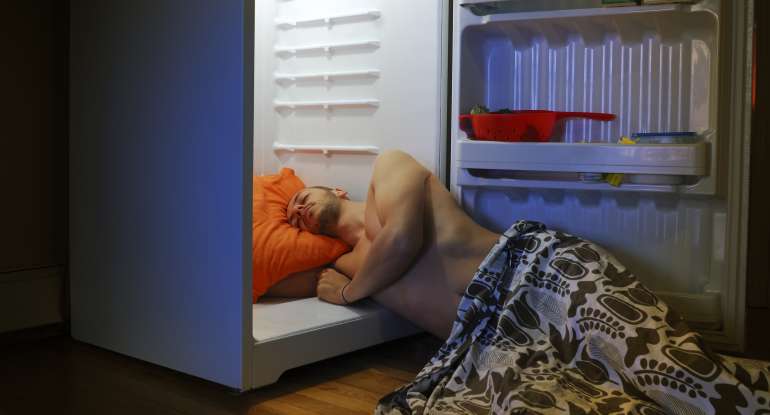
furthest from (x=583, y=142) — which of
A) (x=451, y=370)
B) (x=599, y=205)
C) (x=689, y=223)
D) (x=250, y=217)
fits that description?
(x=250, y=217)

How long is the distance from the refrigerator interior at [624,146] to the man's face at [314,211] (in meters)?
0.43

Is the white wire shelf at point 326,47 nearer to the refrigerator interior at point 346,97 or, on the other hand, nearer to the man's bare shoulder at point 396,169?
the refrigerator interior at point 346,97

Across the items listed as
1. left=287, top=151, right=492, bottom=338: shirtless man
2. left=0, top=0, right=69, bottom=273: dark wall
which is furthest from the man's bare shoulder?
left=0, top=0, right=69, bottom=273: dark wall

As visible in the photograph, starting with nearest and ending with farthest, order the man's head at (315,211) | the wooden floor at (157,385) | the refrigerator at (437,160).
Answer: the wooden floor at (157,385) < the refrigerator at (437,160) < the man's head at (315,211)

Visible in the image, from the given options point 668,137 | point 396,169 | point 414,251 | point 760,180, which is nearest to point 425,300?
point 414,251

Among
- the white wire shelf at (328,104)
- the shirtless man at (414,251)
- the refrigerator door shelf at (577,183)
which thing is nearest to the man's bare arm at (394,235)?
the shirtless man at (414,251)

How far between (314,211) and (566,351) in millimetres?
975

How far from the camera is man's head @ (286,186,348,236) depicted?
2418 mm

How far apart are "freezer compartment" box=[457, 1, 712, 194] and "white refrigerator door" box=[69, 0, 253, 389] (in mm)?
739

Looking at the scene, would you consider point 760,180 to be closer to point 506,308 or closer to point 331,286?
point 506,308

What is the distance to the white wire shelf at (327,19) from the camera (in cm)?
257

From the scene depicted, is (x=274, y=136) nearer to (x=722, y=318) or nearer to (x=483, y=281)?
(x=483, y=281)

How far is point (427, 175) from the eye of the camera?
2301 mm

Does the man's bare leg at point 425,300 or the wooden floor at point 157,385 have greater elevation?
the man's bare leg at point 425,300
